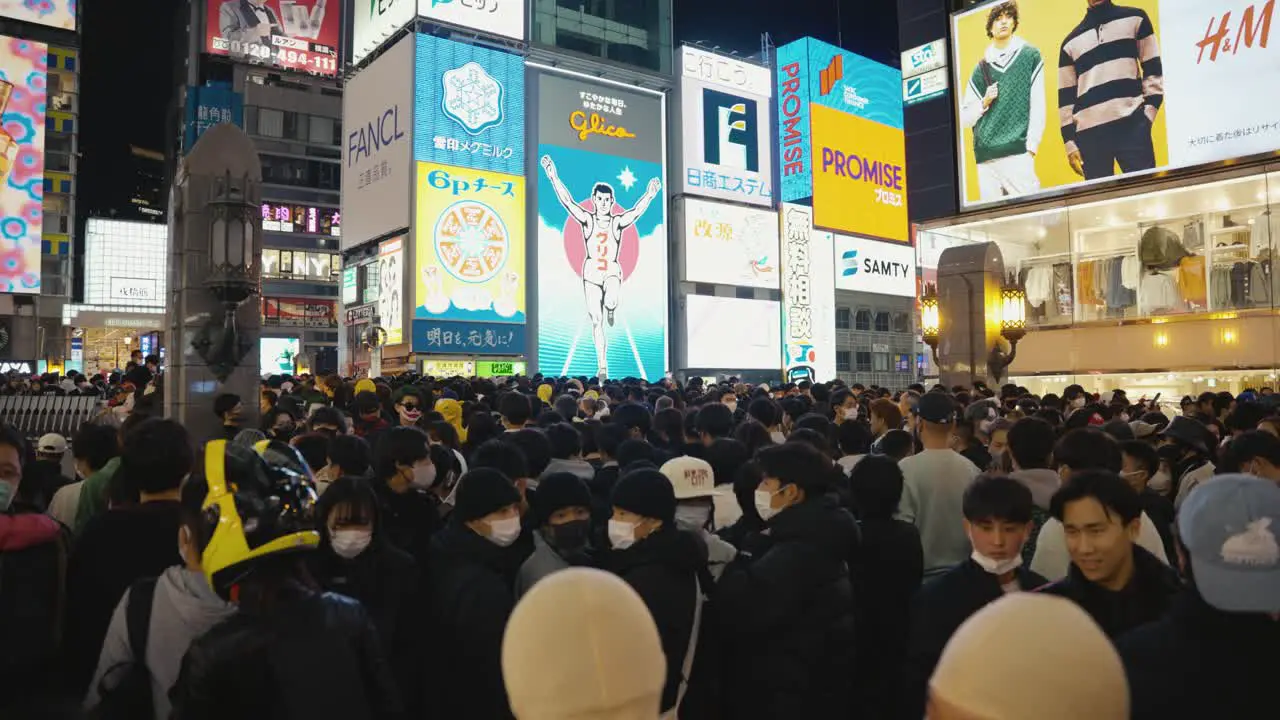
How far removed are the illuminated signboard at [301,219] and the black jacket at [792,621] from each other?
164ft

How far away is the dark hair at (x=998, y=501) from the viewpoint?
10.8ft

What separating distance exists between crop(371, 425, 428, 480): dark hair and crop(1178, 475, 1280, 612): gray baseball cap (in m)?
3.27

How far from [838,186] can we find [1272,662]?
42931mm

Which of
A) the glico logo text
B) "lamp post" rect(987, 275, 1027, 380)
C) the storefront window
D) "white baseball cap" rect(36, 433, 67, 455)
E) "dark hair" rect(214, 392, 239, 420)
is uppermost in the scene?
the glico logo text

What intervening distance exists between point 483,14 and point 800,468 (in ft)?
95.1

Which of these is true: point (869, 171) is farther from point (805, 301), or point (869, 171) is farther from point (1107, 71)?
point (1107, 71)

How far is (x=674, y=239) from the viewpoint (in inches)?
1380

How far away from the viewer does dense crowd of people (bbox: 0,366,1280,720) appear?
55.3 inches

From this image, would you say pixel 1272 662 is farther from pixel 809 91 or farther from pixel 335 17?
pixel 335 17

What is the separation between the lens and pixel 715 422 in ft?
22.3

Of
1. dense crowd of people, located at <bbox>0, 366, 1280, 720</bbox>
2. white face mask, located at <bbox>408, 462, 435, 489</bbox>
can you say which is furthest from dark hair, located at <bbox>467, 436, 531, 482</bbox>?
white face mask, located at <bbox>408, 462, 435, 489</bbox>

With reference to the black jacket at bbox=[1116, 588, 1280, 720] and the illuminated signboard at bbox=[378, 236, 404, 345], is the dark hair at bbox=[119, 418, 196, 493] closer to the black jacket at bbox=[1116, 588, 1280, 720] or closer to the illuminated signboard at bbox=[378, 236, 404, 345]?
the black jacket at bbox=[1116, 588, 1280, 720]

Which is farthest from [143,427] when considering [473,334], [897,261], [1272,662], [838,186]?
[897,261]

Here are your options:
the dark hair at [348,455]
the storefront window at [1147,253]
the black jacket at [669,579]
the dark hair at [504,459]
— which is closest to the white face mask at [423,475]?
the dark hair at [504,459]
